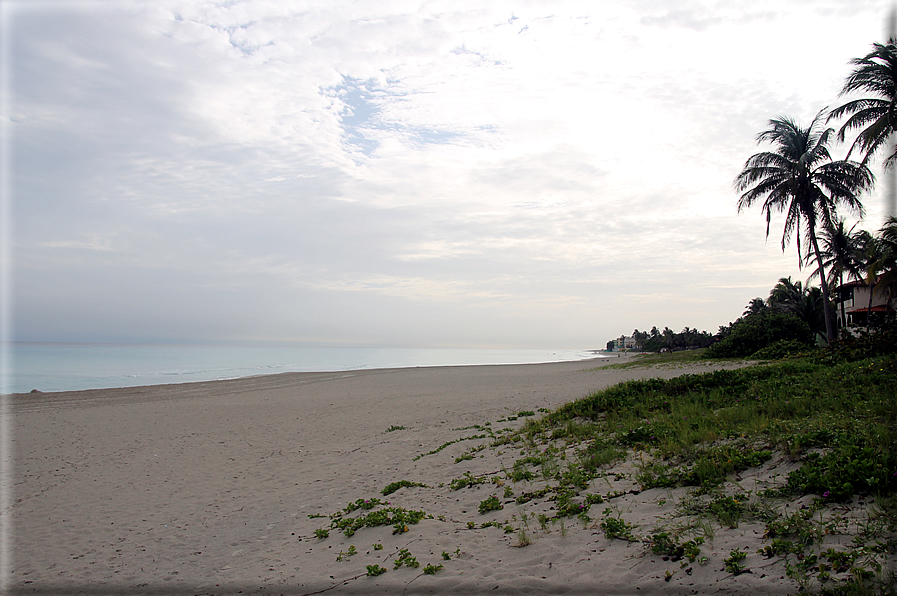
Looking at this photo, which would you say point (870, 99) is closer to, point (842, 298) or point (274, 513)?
point (274, 513)

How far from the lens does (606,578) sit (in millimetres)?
3881

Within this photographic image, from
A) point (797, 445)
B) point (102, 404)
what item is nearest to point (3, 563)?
point (797, 445)

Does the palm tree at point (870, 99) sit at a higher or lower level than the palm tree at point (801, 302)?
higher

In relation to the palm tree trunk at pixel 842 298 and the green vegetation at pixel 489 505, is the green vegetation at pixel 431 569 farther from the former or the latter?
the palm tree trunk at pixel 842 298

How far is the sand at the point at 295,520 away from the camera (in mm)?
4137

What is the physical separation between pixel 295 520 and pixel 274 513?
616 mm

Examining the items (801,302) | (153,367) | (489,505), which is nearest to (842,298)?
(801,302)

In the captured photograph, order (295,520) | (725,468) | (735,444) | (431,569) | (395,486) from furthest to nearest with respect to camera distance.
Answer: (395,486), (295,520), (735,444), (725,468), (431,569)

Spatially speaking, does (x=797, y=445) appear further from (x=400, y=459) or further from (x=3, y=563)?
(x=3, y=563)

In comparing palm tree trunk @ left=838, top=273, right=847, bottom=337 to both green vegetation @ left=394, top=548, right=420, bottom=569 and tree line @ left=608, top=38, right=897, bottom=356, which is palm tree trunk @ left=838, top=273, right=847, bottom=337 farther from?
green vegetation @ left=394, top=548, right=420, bottom=569

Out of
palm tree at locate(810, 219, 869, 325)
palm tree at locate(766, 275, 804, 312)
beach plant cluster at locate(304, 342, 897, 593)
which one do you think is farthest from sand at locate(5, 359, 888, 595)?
palm tree at locate(766, 275, 804, 312)

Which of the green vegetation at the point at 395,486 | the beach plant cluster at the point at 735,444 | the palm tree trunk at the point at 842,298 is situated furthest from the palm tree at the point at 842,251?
the green vegetation at the point at 395,486

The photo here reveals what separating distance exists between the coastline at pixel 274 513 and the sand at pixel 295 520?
0.03m

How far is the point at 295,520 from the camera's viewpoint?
22.3ft
